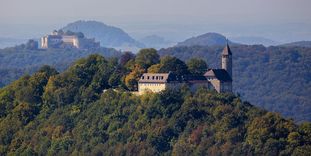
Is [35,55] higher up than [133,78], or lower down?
lower down

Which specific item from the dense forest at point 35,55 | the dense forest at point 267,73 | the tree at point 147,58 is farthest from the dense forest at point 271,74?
the tree at point 147,58

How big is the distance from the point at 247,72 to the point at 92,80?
234 ft

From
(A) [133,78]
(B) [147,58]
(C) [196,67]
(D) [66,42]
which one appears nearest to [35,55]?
(D) [66,42]

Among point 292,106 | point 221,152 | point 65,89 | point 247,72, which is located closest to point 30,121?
point 65,89

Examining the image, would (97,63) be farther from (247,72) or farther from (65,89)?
(247,72)

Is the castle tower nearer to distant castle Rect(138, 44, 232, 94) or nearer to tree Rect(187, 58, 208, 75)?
tree Rect(187, 58, 208, 75)

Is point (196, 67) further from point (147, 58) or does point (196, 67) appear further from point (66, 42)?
point (66, 42)

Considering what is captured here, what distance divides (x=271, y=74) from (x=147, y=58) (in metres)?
68.3

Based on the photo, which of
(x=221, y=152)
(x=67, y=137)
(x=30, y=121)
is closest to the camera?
(x=221, y=152)

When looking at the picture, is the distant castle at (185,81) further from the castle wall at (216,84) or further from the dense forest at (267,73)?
the dense forest at (267,73)

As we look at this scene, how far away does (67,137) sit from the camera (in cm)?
6406

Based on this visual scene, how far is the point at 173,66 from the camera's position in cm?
6550

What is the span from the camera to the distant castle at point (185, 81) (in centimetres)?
6378

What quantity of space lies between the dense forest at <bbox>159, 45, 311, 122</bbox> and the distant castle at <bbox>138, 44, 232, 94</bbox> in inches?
1967
